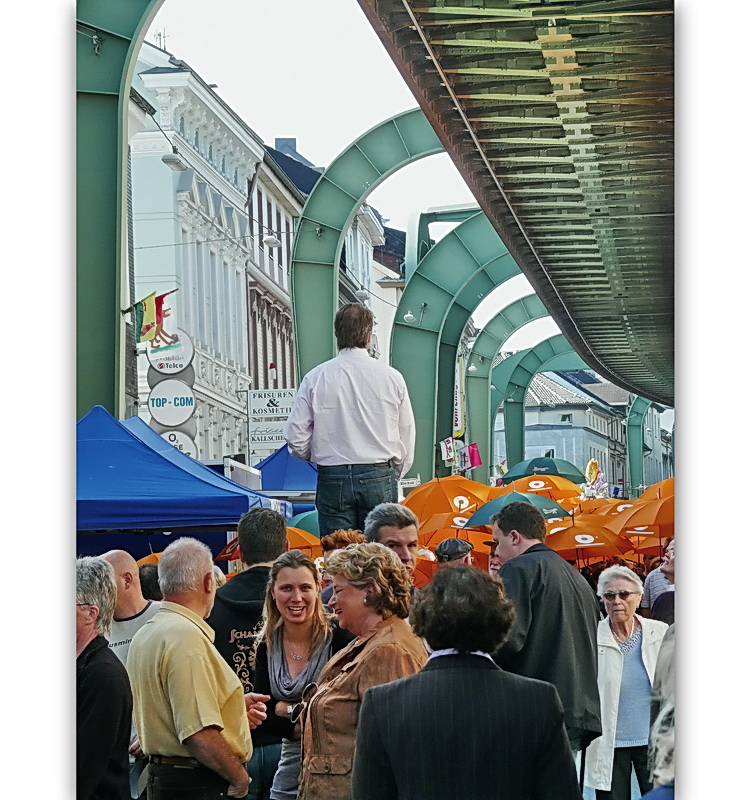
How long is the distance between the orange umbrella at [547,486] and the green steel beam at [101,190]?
9.68ft

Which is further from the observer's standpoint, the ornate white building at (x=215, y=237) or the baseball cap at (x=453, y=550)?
the ornate white building at (x=215, y=237)

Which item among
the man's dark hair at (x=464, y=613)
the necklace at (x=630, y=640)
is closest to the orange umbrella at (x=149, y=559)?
the necklace at (x=630, y=640)

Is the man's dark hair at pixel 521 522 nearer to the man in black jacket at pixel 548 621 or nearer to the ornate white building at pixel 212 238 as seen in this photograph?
the man in black jacket at pixel 548 621

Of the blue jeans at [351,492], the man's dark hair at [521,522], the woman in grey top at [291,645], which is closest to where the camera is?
the woman in grey top at [291,645]

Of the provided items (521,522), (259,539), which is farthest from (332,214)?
(521,522)

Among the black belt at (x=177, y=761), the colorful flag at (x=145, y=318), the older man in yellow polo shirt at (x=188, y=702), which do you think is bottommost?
the black belt at (x=177, y=761)

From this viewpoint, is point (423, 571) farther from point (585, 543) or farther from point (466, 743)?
point (466, 743)

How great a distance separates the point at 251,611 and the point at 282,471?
2.65 metres

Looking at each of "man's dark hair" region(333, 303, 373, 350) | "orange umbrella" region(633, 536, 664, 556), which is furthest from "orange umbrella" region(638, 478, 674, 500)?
"man's dark hair" region(333, 303, 373, 350)

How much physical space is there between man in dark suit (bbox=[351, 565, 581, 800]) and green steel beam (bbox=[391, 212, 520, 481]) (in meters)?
3.49

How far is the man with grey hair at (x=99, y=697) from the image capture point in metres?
4.72

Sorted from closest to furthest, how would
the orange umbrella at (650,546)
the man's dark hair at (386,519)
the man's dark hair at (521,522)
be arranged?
the man's dark hair at (386,519) < the man's dark hair at (521,522) < the orange umbrella at (650,546)
